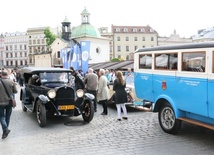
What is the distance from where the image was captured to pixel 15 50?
Result: 122 meters

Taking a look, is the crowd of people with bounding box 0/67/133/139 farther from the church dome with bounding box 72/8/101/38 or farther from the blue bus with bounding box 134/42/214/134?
the church dome with bounding box 72/8/101/38

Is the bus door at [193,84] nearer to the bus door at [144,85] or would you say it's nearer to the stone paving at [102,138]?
the stone paving at [102,138]

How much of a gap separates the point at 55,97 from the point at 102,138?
2.55m

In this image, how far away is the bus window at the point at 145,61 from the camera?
820cm

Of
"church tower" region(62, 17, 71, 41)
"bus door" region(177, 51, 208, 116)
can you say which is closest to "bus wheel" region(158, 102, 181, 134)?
"bus door" region(177, 51, 208, 116)

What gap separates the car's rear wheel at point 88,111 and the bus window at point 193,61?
3.59 metres

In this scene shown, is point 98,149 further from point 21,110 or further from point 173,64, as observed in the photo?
point 21,110

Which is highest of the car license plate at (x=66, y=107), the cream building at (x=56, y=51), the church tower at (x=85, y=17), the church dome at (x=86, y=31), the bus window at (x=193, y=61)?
the church tower at (x=85, y=17)

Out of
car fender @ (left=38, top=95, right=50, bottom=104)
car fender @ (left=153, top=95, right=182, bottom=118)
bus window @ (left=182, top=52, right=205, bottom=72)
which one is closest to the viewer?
bus window @ (left=182, top=52, right=205, bottom=72)

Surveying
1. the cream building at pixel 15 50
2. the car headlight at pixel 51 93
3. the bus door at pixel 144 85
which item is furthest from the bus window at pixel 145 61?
the cream building at pixel 15 50

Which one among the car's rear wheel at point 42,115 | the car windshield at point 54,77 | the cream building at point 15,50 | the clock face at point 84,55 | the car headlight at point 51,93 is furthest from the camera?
the cream building at point 15,50

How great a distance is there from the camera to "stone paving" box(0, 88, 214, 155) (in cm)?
613

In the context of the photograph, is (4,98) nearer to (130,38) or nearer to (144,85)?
(144,85)

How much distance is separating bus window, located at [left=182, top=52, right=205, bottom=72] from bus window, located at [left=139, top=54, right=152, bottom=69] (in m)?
1.50
